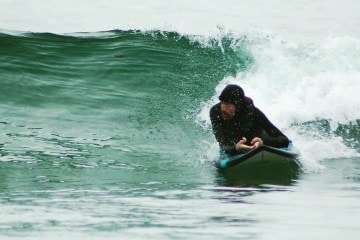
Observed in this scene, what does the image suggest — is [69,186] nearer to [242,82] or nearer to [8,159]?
[8,159]

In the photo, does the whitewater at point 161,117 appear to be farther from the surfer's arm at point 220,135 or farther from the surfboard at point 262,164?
the surfer's arm at point 220,135

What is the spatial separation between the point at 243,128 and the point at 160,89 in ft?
22.3

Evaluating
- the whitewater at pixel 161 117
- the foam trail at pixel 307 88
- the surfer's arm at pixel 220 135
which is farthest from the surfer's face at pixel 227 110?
the foam trail at pixel 307 88

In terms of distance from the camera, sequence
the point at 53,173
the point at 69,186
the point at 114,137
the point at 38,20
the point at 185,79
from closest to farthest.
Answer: the point at 69,186 < the point at 53,173 < the point at 114,137 < the point at 185,79 < the point at 38,20

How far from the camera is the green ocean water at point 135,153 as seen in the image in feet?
20.7

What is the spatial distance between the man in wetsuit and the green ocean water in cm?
42

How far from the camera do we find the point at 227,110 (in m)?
9.78

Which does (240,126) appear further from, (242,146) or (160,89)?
(160,89)

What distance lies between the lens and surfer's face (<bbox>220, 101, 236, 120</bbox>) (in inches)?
384

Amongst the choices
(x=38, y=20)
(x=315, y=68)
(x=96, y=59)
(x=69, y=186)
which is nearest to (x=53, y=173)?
(x=69, y=186)

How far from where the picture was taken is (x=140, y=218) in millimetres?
6496

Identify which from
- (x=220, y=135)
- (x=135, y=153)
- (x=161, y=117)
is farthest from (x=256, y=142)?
(x=161, y=117)

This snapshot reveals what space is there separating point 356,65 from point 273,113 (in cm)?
433

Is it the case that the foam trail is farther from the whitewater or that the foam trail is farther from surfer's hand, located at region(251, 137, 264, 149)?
surfer's hand, located at region(251, 137, 264, 149)
